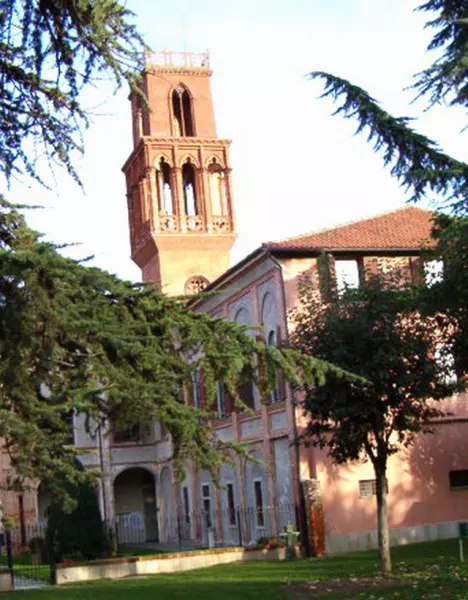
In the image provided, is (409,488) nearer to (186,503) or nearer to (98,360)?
(186,503)

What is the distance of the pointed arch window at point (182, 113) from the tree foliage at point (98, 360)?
3755cm

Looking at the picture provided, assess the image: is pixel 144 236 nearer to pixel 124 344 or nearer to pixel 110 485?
pixel 110 485

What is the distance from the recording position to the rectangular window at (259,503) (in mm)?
29422

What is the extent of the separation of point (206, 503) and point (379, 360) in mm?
17856

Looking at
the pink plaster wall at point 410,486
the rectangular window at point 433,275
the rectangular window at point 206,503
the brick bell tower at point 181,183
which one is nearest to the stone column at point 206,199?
the brick bell tower at point 181,183

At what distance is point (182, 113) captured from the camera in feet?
145

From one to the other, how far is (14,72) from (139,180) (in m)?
35.5

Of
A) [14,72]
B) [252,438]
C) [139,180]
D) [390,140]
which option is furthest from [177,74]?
[14,72]

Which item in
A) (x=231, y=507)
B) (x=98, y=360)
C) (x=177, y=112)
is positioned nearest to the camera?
(x=98, y=360)

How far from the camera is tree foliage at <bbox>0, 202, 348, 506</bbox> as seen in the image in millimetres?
6777

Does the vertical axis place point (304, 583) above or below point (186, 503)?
below

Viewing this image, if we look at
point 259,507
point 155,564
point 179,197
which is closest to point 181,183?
point 179,197

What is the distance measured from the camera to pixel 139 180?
43438mm

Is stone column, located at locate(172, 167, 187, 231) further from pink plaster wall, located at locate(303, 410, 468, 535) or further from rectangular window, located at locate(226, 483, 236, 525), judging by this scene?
pink plaster wall, located at locate(303, 410, 468, 535)
